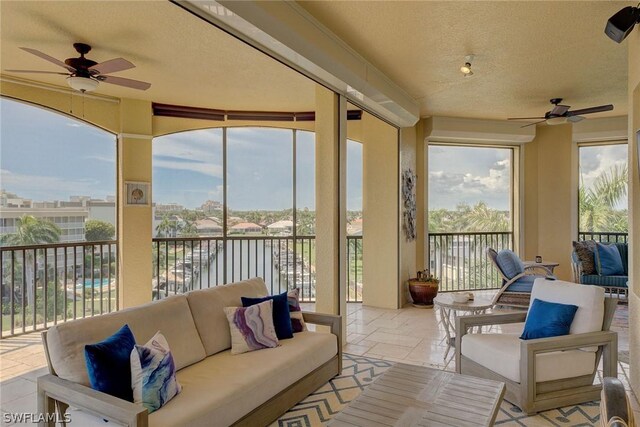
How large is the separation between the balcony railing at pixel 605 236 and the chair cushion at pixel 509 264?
2541 millimetres

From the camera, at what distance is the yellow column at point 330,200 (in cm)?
405

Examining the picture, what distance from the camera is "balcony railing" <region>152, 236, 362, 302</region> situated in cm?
583

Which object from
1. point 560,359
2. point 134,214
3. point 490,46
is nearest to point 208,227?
point 134,214

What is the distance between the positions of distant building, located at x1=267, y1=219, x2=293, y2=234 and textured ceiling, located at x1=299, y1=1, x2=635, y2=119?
2755 mm

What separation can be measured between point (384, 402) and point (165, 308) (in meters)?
1.48

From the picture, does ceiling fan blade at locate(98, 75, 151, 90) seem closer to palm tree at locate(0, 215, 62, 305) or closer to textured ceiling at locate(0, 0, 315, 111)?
textured ceiling at locate(0, 0, 315, 111)

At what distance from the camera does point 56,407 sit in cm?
198

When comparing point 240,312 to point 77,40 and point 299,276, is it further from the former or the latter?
point 299,276

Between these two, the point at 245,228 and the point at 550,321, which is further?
the point at 245,228

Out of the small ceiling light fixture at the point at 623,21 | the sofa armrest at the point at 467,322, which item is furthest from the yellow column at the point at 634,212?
the sofa armrest at the point at 467,322

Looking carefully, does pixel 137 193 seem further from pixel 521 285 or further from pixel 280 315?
pixel 521 285

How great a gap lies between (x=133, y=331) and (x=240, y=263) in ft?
13.1

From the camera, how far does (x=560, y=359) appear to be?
2.71m

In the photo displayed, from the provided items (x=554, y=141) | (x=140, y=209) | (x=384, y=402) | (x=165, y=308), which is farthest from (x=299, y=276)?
(x=554, y=141)
